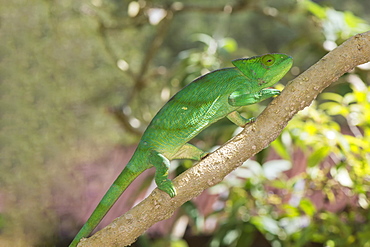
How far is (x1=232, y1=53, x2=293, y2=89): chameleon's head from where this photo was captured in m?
0.69

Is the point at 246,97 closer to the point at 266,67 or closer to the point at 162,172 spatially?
the point at 266,67

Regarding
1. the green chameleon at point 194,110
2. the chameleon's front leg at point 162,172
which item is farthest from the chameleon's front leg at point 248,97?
the chameleon's front leg at point 162,172

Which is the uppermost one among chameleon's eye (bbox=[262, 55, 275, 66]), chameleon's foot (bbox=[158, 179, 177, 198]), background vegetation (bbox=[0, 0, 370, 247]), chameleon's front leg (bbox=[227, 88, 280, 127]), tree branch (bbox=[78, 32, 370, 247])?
chameleon's eye (bbox=[262, 55, 275, 66])

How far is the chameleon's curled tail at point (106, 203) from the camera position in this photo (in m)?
0.68

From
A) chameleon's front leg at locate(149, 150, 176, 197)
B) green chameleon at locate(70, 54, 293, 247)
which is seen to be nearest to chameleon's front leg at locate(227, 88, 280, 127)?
green chameleon at locate(70, 54, 293, 247)

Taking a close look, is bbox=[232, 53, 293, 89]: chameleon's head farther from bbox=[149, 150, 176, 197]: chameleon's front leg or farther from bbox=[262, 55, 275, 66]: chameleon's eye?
bbox=[149, 150, 176, 197]: chameleon's front leg

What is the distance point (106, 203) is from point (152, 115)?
4.93ft

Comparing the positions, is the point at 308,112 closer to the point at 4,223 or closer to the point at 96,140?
the point at 4,223

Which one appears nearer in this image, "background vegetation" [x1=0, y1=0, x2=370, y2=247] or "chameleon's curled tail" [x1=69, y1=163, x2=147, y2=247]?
"chameleon's curled tail" [x1=69, y1=163, x2=147, y2=247]

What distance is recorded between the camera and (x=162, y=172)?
0.68 m

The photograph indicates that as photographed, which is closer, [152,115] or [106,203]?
[106,203]

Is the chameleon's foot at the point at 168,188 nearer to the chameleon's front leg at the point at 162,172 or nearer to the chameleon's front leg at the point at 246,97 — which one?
the chameleon's front leg at the point at 162,172

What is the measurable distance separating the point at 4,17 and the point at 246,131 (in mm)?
1675

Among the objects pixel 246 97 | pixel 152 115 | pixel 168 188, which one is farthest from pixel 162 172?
pixel 152 115
